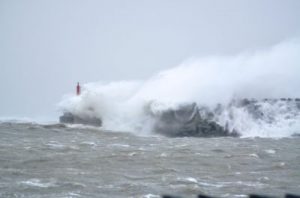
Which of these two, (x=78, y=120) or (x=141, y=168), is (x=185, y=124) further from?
(x=141, y=168)

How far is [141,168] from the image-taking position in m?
19.2

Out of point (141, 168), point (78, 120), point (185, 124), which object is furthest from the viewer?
point (78, 120)

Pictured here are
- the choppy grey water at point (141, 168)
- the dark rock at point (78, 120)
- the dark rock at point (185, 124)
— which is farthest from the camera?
the dark rock at point (78, 120)

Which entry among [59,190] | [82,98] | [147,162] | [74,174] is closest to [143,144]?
[147,162]

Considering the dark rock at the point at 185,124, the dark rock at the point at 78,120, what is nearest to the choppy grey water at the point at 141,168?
the dark rock at the point at 185,124

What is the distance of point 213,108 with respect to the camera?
1551 inches

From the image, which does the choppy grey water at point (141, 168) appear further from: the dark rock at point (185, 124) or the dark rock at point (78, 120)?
the dark rock at point (78, 120)

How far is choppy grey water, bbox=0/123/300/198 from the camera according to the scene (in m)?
15.4

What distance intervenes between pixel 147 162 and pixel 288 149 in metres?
8.71

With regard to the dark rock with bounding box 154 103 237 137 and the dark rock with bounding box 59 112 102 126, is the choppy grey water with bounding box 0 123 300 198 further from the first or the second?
the dark rock with bounding box 59 112 102 126

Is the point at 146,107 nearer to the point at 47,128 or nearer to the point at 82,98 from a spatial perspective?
the point at 82,98

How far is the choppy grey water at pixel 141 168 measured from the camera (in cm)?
1543

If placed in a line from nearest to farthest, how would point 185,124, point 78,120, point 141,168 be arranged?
1. point 141,168
2. point 185,124
3. point 78,120

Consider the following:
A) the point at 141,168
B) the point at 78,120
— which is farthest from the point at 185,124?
the point at 141,168
